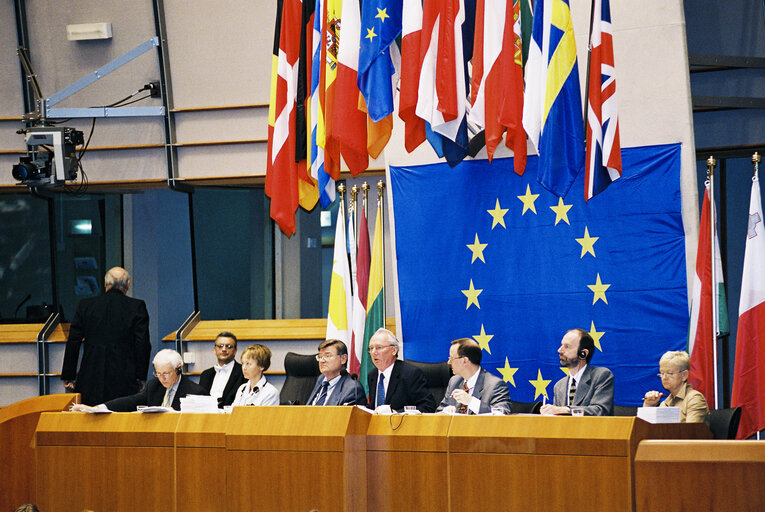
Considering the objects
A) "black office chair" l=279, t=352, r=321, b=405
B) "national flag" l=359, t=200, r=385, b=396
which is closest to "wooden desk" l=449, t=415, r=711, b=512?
"black office chair" l=279, t=352, r=321, b=405

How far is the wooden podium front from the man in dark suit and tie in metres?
1.27

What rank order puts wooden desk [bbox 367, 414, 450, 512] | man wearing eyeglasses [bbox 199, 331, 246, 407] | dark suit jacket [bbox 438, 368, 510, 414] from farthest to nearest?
man wearing eyeglasses [bbox 199, 331, 246, 407] < dark suit jacket [bbox 438, 368, 510, 414] < wooden desk [bbox 367, 414, 450, 512]

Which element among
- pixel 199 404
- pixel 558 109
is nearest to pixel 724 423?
pixel 558 109

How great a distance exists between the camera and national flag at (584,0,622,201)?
680 centimetres

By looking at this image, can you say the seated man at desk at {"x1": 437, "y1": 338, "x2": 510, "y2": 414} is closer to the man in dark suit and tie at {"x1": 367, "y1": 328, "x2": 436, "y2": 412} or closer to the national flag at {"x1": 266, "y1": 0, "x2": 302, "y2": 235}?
the man in dark suit and tie at {"x1": 367, "y1": 328, "x2": 436, "y2": 412}

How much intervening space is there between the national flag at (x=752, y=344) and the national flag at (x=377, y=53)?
111 inches

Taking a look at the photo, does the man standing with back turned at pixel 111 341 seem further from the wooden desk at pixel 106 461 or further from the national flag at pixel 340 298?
the wooden desk at pixel 106 461

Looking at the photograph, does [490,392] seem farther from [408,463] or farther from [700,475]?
[700,475]

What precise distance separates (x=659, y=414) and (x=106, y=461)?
326 centimetres

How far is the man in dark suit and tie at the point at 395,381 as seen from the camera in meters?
6.98

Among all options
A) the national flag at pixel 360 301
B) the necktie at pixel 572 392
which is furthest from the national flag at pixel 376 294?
the necktie at pixel 572 392

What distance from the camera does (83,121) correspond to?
10453 millimetres

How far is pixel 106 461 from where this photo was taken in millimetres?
6062

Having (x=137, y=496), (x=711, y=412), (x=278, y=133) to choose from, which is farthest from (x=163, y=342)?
(x=711, y=412)
